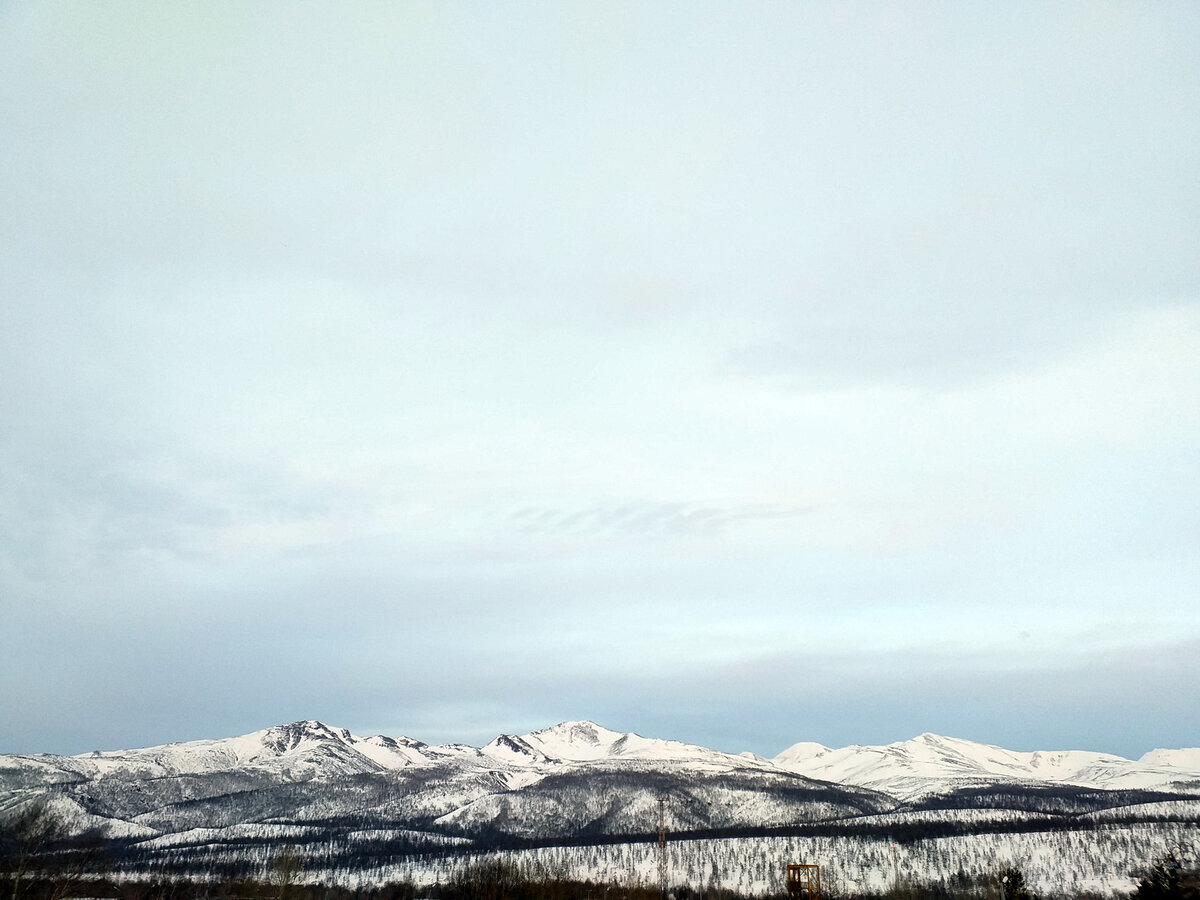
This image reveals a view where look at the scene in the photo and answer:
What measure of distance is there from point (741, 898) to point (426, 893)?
72.4 m

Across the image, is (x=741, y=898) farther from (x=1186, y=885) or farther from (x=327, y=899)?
(x=1186, y=885)

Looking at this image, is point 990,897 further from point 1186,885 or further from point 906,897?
point 1186,885

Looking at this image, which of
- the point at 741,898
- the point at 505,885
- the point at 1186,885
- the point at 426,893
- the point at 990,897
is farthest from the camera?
the point at 741,898

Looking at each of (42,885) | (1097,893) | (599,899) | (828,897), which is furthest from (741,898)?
(42,885)

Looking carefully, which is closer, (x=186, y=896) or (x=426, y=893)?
(x=186, y=896)

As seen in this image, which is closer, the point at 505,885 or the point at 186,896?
the point at 505,885

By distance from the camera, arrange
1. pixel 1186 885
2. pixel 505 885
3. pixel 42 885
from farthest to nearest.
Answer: pixel 505 885 → pixel 42 885 → pixel 1186 885

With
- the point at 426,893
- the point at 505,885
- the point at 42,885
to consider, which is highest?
the point at 42,885

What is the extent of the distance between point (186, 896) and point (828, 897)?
127863 mm

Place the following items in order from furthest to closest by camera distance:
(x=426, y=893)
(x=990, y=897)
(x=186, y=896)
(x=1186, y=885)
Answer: (x=426, y=893) → (x=186, y=896) → (x=990, y=897) → (x=1186, y=885)

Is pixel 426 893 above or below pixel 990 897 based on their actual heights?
below

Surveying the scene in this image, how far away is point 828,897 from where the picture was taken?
562 feet

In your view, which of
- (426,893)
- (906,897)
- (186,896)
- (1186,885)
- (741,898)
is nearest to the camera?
(1186,885)

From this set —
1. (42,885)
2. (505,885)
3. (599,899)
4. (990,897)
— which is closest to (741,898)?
(599,899)
